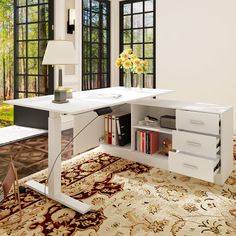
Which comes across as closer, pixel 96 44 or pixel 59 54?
pixel 59 54

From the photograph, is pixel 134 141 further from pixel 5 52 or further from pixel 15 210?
pixel 5 52

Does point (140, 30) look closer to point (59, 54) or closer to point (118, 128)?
point (118, 128)

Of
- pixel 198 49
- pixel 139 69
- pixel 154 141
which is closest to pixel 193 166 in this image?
pixel 154 141

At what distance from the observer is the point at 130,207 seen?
92.4 inches

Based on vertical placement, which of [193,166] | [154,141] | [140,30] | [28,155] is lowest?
[28,155]

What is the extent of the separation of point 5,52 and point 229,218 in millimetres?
6504

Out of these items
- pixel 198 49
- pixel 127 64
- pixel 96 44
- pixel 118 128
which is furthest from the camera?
pixel 96 44

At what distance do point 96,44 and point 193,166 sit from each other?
12.1 ft

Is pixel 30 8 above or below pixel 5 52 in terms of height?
above

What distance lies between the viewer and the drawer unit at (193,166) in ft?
8.71

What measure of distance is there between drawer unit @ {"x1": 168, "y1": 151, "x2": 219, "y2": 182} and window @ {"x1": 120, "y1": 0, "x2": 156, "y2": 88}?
301cm

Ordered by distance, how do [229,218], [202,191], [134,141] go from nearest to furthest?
[229,218] < [202,191] < [134,141]

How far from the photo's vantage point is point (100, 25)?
19.1 ft

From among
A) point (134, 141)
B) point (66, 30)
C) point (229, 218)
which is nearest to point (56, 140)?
point (134, 141)
